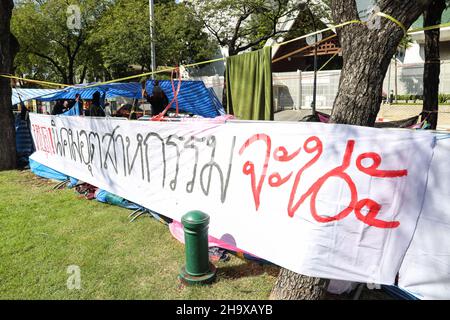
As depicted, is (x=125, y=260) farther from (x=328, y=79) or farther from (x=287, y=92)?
(x=287, y=92)

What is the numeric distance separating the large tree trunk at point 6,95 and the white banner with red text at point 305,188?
625cm

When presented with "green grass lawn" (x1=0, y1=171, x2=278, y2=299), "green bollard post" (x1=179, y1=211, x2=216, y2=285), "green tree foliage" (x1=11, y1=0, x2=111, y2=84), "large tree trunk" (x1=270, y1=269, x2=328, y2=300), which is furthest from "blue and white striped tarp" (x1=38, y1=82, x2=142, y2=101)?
"green tree foliage" (x1=11, y1=0, x2=111, y2=84)

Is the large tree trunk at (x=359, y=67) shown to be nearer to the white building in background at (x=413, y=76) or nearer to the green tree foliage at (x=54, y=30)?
the white building in background at (x=413, y=76)

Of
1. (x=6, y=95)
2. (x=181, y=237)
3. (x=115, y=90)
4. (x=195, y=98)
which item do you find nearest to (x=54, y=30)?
(x=115, y=90)

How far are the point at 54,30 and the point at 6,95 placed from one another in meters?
22.1

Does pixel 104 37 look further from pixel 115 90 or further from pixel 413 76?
pixel 413 76

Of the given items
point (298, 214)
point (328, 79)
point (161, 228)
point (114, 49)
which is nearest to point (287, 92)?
point (328, 79)

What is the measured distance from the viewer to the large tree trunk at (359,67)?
2.81 metres

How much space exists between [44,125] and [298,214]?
708 centimetres

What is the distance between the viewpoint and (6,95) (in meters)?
8.79

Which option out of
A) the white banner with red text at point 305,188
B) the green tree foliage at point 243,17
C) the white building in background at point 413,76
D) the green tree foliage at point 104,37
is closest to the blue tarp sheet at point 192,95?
the white banner with red text at point 305,188

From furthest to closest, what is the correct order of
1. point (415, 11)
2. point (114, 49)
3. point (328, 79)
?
point (114, 49), point (328, 79), point (415, 11)

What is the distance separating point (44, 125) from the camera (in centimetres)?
807

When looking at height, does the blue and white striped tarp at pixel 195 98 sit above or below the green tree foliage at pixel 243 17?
below
